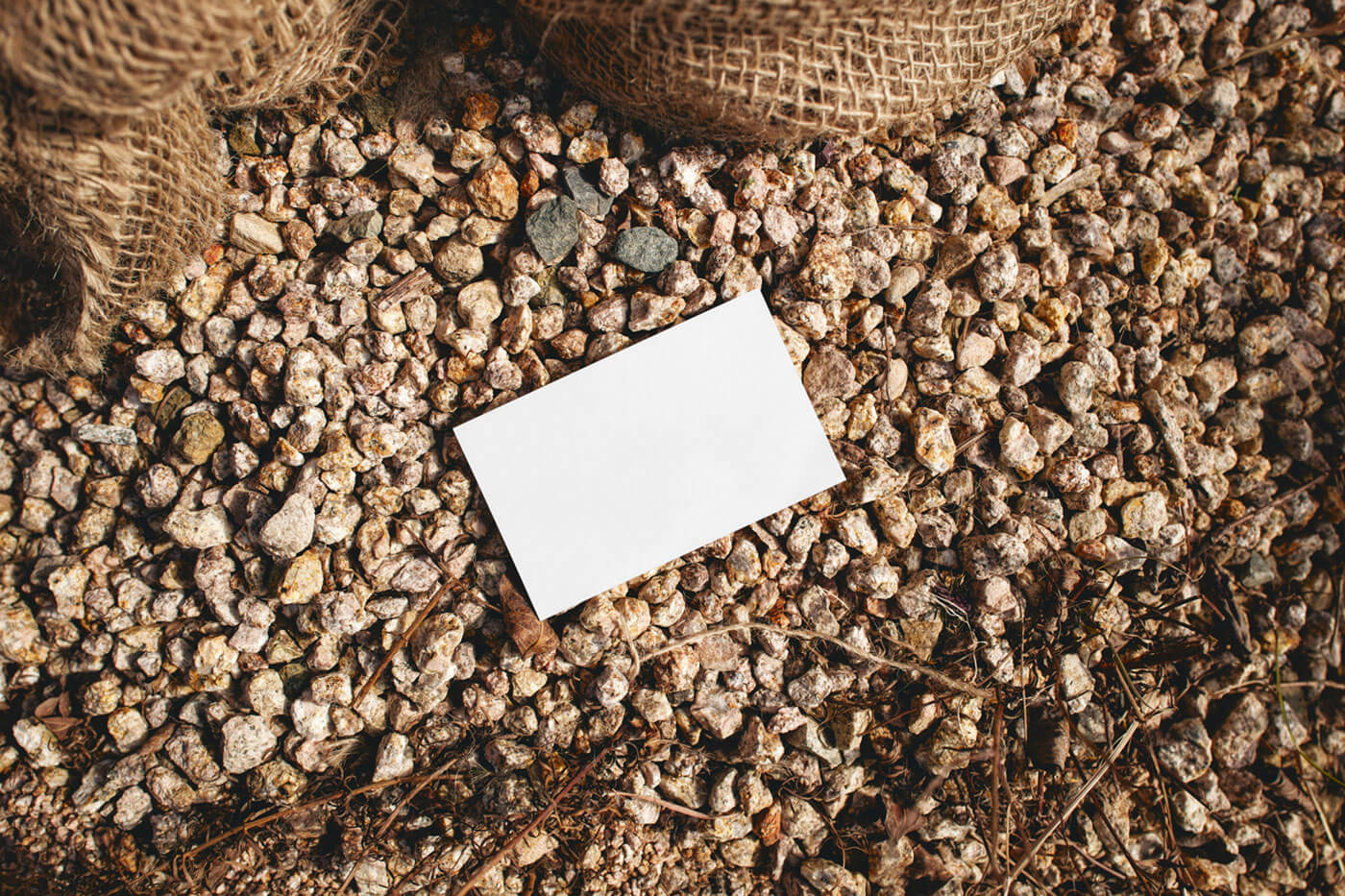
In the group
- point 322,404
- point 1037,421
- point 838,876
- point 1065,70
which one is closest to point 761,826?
point 838,876

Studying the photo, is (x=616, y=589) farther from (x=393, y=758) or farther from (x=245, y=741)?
(x=245, y=741)

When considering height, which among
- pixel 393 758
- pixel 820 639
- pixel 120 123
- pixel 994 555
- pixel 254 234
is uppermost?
pixel 120 123

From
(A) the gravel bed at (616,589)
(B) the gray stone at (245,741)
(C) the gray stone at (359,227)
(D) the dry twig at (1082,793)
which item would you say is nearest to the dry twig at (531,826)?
(A) the gravel bed at (616,589)

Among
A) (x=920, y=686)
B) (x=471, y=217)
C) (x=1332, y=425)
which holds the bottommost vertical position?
(x=920, y=686)

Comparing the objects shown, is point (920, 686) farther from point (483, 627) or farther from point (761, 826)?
point (483, 627)

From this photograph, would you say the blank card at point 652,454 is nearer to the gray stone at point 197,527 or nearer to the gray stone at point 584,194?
the gray stone at point 584,194

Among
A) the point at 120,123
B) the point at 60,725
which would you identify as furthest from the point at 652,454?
the point at 60,725
